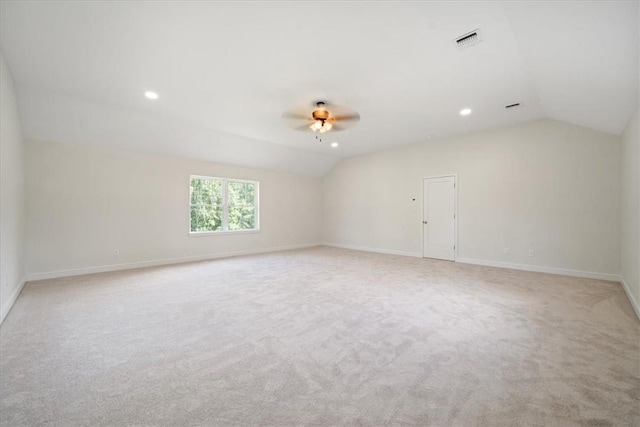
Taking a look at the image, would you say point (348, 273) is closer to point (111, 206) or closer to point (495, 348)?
point (495, 348)

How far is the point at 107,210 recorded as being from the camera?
5207 mm

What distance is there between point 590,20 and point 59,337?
215 inches

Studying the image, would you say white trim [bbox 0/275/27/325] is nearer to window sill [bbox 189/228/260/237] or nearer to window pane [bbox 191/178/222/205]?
window sill [bbox 189/228/260/237]

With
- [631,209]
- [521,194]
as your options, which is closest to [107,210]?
[521,194]

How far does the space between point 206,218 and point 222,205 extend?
0.54m

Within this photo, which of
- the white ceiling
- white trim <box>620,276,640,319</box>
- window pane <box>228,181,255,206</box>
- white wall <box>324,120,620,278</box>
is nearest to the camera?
the white ceiling

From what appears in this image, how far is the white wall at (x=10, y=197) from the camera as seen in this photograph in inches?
118

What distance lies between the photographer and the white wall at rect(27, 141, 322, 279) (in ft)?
15.1

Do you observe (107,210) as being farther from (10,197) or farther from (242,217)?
(242,217)

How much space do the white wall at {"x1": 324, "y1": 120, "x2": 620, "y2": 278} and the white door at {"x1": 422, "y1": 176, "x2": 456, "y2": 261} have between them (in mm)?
157

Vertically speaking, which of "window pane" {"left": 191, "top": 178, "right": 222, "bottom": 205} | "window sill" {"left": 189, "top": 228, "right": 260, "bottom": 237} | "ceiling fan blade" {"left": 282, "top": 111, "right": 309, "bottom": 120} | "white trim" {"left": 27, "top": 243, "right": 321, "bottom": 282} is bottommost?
"white trim" {"left": 27, "top": 243, "right": 321, "bottom": 282}

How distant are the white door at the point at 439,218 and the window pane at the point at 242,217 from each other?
186 inches

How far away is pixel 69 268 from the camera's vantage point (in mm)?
4820

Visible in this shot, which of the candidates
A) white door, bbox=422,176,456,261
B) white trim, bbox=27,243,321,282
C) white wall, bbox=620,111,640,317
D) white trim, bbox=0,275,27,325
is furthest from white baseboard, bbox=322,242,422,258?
white trim, bbox=0,275,27,325
